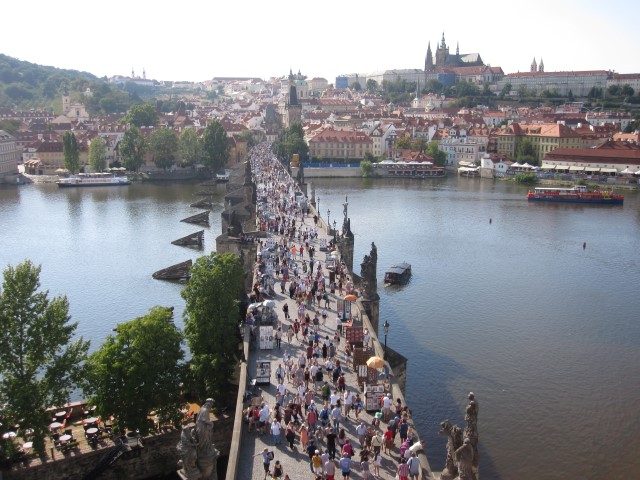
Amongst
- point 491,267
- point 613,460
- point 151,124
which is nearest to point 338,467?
point 613,460

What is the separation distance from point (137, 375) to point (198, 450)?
18.6 feet

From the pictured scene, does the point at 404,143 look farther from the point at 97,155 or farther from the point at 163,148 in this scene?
the point at 97,155

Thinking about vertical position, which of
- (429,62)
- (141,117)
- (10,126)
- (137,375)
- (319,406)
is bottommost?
(319,406)

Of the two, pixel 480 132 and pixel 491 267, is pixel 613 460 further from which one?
pixel 480 132

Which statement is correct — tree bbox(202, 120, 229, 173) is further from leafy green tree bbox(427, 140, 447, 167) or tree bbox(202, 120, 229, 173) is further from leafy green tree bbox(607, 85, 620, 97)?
leafy green tree bbox(607, 85, 620, 97)

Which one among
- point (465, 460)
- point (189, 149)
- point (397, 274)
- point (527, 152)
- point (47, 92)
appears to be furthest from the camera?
point (47, 92)

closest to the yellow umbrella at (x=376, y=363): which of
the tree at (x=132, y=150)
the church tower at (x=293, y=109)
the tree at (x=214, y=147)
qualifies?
the tree at (x=214, y=147)

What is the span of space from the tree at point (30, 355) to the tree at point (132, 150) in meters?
67.6

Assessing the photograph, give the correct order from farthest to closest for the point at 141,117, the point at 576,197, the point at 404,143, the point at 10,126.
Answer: the point at 141,117 < the point at 10,126 < the point at 404,143 < the point at 576,197

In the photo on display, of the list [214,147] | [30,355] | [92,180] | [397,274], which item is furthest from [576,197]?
[30,355]

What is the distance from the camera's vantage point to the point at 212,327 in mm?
Answer: 18500

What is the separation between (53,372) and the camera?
15.5 metres

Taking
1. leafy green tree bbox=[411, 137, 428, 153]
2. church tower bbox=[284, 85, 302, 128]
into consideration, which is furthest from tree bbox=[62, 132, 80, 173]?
church tower bbox=[284, 85, 302, 128]

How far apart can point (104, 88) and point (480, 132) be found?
10478cm
